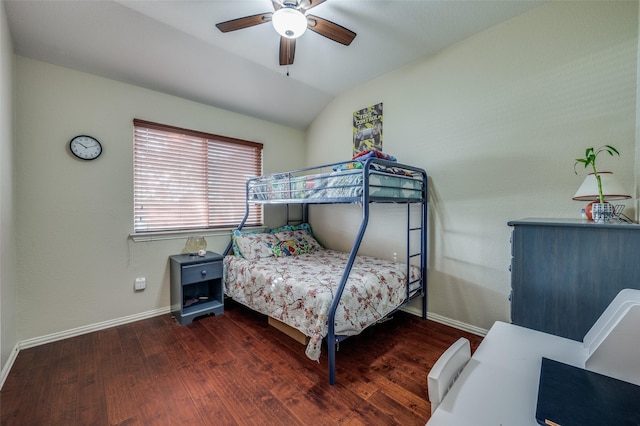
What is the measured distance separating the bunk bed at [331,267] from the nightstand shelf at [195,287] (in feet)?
0.54

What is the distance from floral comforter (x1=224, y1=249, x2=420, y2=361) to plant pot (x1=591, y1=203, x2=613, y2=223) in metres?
1.40

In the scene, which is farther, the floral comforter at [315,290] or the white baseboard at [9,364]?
the floral comforter at [315,290]

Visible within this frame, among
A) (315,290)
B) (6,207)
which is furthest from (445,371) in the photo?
(6,207)

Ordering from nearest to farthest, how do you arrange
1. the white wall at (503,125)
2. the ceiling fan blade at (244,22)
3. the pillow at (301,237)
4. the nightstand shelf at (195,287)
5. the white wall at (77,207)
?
the ceiling fan blade at (244,22), the white wall at (503,125), the white wall at (77,207), the nightstand shelf at (195,287), the pillow at (301,237)

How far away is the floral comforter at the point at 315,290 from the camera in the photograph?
1.90 metres

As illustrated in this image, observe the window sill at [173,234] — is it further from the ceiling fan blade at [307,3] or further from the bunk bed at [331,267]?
the ceiling fan blade at [307,3]

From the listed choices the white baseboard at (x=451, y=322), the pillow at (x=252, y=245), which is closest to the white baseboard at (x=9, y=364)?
the pillow at (x=252, y=245)

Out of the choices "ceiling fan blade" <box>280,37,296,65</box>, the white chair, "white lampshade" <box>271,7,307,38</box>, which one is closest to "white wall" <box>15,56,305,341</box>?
"ceiling fan blade" <box>280,37,296,65</box>

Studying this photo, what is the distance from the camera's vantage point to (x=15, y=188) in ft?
7.01

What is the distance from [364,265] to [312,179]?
101cm

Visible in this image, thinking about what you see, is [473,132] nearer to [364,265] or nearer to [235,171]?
[364,265]

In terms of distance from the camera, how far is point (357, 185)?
205cm

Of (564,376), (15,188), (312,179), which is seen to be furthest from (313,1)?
(15,188)

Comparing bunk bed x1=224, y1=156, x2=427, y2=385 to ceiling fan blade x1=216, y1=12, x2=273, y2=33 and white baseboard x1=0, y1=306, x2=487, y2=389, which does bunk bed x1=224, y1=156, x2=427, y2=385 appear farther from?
ceiling fan blade x1=216, y1=12, x2=273, y2=33
